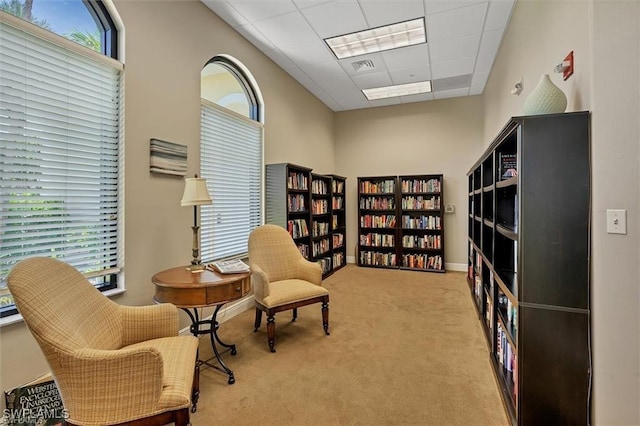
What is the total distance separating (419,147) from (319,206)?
7.68 ft

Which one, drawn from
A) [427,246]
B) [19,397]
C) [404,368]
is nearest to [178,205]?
[19,397]

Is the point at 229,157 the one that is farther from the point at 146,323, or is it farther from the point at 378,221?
the point at 378,221

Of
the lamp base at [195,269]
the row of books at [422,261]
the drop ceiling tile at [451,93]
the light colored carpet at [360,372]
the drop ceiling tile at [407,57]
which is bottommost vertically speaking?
the light colored carpet at [360,372]

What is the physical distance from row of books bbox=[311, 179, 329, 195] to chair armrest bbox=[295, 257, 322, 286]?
6.13 feet

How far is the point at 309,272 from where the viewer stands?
3.03m

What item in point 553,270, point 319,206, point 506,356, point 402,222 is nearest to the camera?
point 553,270

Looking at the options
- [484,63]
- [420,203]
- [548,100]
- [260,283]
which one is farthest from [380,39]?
[260,283]

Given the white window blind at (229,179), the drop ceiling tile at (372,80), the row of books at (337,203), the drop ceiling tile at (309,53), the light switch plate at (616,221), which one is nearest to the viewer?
the light switch plate at (616,221)

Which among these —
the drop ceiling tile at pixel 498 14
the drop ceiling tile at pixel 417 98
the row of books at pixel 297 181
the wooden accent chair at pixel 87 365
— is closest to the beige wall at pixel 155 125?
the wooden accent chair at pixel 87 365

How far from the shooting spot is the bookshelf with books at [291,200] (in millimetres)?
3896

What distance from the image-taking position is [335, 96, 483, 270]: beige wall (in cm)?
541

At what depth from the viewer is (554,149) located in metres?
1.49

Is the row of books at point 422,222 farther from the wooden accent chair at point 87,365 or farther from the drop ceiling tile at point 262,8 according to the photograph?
the wooden accent chair at point 87,365

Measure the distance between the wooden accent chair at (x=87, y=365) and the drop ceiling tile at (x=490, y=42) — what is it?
14.1ft
